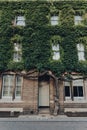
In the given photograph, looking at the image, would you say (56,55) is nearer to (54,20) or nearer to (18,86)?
(54,20)

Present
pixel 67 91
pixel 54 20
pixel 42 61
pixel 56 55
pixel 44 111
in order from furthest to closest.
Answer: pixel 54 20 → pixel 56 55 → pixel 67 91 → pixel 42 61 → pixel 44 111

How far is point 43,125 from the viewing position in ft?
30.1

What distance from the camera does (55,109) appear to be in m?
12.4

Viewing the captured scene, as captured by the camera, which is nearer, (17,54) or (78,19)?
(17,54)

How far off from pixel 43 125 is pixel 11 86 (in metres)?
5.54

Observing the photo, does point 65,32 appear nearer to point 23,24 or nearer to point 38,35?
point 38,35

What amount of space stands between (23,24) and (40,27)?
6.00 feet

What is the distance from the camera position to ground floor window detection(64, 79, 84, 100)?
44.4 feet

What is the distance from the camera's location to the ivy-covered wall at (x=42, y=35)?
13.3 metres

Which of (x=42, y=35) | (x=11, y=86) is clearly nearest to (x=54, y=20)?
(x=42, y=35)

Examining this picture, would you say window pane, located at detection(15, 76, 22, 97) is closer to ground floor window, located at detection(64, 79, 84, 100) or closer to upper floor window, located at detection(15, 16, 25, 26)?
ground floor window, located at detection(64, 79, 84, 100)

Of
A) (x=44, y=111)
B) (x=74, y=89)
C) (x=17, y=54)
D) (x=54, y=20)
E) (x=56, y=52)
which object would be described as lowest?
(x=44, y=111)

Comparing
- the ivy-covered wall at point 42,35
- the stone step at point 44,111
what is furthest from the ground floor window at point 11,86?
the stone step at point 44,111

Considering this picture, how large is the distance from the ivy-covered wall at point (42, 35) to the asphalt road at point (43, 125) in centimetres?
462
